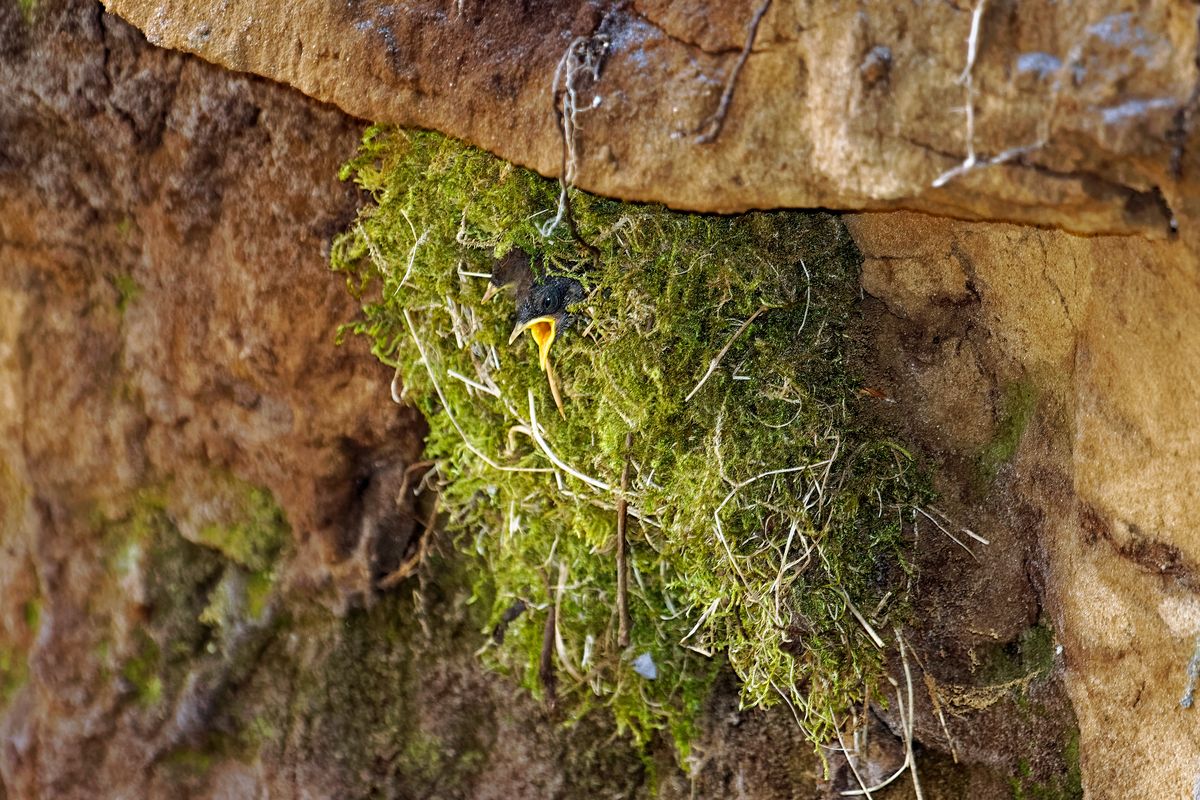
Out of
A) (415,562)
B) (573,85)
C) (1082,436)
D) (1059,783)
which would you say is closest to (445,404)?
(415,562)

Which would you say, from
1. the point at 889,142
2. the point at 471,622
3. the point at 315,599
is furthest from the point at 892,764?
the point at 315,599

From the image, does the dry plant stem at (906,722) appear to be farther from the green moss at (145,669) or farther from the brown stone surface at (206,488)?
the green moss at (145,669)

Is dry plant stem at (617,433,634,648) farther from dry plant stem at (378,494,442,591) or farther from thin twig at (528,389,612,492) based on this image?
dry plant stem at (378,494,442,591)

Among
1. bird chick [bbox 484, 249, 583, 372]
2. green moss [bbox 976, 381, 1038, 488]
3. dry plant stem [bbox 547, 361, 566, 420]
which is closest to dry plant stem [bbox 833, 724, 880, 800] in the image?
green moss [bbox 976, 381, 1038, 488]

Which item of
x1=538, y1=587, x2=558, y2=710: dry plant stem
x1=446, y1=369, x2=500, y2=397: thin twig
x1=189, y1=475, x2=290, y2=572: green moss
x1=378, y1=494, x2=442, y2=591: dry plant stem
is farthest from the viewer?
x1=189, y1=475, x2=290, y2=572: green moss

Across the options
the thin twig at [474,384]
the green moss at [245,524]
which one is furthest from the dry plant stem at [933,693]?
the green moss at [245,524]

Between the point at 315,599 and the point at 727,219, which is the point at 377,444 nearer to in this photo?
the point at 315,599
